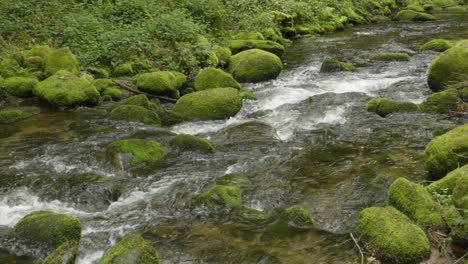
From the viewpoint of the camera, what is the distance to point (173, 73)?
41.9 ft

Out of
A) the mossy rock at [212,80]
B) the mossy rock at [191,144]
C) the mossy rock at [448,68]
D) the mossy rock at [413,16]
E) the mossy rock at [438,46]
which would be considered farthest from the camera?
the mossy rock at [413,16]

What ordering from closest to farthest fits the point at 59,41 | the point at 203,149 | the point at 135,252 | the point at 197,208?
1. the point at 135,252
2. the point at 197,208
3. the point at 203,149
4. the point at 59,41

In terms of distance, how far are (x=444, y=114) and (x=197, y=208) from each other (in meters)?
6.29

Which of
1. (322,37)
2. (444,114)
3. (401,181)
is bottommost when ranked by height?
(322,37)

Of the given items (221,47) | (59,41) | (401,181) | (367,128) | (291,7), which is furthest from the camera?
(291,7)

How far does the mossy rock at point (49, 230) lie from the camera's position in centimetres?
562

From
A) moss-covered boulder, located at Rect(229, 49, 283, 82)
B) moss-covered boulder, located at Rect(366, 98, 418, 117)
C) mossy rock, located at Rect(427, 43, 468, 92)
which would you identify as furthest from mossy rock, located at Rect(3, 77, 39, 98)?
mossy rock, located at Rect(427, 43, 468, 92)

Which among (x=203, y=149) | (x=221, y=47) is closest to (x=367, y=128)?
(x=203, y=149)

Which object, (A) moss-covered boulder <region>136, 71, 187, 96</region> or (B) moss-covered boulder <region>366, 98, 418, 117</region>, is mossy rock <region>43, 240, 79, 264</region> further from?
(B) moss-covered boulder <region>366, 98, 418, 117</region>

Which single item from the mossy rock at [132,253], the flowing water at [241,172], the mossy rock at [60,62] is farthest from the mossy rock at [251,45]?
the mossy rock at [132,253]

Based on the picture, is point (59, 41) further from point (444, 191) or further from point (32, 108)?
point (444, 191)

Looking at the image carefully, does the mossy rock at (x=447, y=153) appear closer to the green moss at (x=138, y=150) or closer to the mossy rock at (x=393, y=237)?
the mossy rock at (x=393, y=237)

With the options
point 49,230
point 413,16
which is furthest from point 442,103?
point 413,16

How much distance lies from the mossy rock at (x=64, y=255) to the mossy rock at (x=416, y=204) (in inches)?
156
